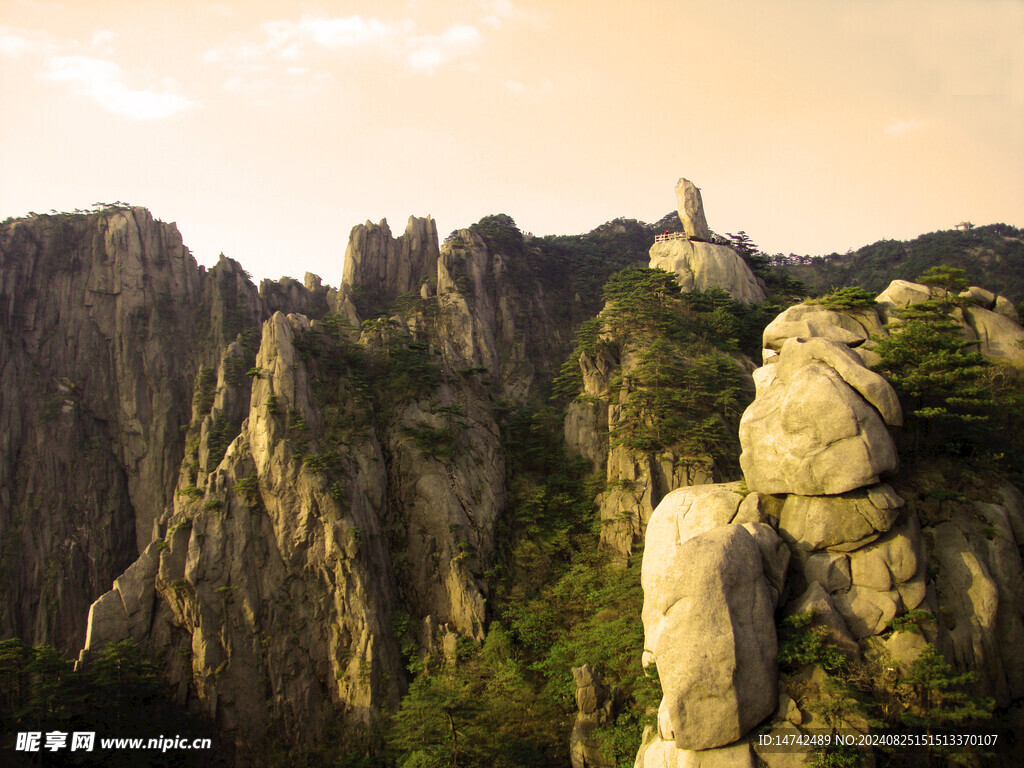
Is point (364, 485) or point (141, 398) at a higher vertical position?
point (141, 398)

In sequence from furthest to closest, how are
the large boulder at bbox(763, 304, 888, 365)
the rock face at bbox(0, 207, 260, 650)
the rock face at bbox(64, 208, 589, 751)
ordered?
the rock face at bbox(0, 207, 260, 650), the rock face at bbox(64, 208, 589, 751), the large boulder at bbox(763, 304, 888, 365)

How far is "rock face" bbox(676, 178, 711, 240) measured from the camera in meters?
40.9

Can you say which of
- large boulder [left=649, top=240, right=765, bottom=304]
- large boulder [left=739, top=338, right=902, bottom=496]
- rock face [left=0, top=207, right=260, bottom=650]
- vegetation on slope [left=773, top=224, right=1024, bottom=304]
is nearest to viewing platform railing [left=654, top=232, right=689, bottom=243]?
large boulder [left=649, top=240, right=765, bottom=304]

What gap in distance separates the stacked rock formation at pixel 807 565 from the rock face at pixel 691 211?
2225 cm

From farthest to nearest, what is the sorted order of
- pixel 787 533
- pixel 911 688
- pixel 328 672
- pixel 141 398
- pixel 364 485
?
pixel 141 398, pixel 364 485, pixel 328 672, pixel 787 533, pixel 911 688

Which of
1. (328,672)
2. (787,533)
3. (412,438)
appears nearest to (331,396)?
(412,438)

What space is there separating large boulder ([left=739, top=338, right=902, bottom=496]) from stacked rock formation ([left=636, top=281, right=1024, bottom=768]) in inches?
1.4

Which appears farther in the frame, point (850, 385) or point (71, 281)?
point (71, 281)

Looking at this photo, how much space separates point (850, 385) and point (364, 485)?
19870 millimetres

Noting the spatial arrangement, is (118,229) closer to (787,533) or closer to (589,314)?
(589,314)

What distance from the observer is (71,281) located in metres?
42.0

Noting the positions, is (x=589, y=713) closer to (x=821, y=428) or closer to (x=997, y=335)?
(x=821, y=428)

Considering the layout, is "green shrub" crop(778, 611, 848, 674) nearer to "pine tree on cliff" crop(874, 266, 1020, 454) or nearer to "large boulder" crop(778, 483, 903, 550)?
"large boulder" crop(778, 483, 903, 550)

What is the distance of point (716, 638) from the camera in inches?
603
